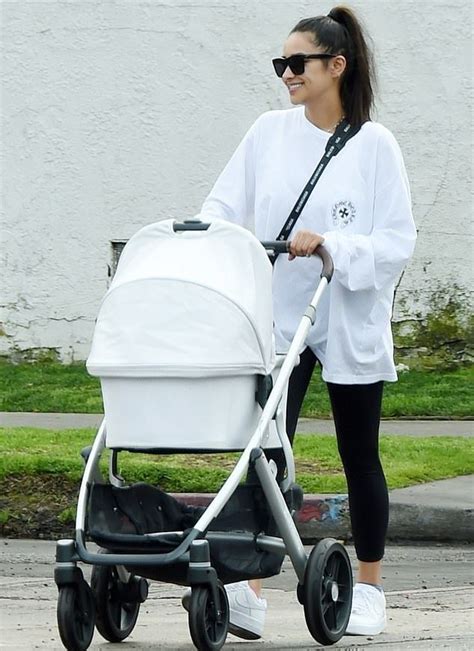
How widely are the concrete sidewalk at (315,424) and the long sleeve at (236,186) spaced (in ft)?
14.2

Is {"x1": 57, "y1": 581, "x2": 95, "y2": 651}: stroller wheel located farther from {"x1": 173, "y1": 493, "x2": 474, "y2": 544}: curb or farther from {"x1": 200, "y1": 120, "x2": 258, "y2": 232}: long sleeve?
{"x1": 173, "y1": 493, "x2": 474, "y2": 544}: curb

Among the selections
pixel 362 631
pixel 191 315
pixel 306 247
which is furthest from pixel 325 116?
pixel 362 631

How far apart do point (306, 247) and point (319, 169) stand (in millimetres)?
339

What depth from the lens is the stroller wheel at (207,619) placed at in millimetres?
3541

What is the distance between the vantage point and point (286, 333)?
4.29 m

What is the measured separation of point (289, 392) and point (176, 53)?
287 inches

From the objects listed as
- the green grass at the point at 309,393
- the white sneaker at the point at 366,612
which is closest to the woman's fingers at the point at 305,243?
the white sneaker at the point at 366,612

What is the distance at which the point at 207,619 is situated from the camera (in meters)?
3.64

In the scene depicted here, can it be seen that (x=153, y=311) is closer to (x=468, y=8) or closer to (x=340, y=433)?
(x=340, y=433)

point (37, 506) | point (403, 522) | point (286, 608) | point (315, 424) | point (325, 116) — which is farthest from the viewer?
point (315, 424)

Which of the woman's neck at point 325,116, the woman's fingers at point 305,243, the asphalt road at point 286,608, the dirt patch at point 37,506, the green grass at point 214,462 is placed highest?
the woman's neck at point 325,116

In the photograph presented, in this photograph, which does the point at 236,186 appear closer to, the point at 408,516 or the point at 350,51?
the point at 350,51

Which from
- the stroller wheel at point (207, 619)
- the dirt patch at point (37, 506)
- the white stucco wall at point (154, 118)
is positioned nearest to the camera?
the stroller wheel at point (207, 619)

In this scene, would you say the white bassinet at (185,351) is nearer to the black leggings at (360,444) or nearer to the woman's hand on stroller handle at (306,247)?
the woman's hand on stroller handle at (306,247)
